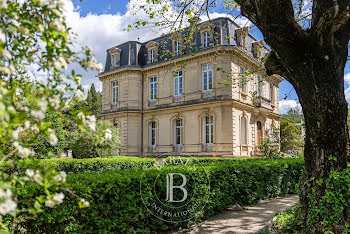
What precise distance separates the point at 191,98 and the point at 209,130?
2873 millimetres

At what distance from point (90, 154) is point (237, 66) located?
39.2 feet

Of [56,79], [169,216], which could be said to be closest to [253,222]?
[169,216]

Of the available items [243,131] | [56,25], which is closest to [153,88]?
[243,131]

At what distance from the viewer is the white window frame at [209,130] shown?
20453 millimetres

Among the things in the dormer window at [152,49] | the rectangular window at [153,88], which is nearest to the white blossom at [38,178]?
the rectangular window at [153,88]

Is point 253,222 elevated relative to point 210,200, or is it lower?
lower

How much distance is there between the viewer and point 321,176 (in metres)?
4.84

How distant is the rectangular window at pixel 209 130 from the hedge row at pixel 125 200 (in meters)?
12.6

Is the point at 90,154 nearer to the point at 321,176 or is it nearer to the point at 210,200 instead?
the point at 210,200

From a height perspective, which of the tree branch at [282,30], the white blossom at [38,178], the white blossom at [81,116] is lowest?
the white blossom at [38,178]

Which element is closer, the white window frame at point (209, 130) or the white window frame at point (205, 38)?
the white window frame at point (209, 130)

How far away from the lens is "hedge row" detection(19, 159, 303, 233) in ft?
13.4

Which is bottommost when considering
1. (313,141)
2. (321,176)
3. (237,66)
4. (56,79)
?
(321,176)

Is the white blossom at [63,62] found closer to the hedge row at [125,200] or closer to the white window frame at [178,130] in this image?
the hedge row at [125,200]
